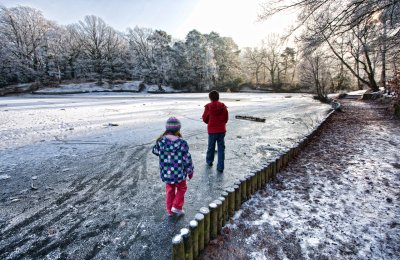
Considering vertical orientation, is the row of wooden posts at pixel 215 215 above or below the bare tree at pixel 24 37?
below

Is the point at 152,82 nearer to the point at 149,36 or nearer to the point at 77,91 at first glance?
the point at 149,36

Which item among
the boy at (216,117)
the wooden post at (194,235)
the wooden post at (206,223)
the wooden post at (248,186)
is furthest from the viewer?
the boy at (216,117)

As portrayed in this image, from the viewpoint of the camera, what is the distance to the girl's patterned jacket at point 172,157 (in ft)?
9.90

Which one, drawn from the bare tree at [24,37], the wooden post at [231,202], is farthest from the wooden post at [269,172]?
the bare tree at [24,37]

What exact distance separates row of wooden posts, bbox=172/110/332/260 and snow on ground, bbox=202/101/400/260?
14 centimetres

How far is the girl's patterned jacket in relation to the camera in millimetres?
3018

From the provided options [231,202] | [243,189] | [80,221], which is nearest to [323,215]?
[243,189]

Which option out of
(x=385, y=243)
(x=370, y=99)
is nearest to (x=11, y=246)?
(x=385, y=243)

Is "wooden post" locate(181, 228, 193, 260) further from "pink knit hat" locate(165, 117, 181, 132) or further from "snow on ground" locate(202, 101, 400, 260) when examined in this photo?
"pink knit hat" locate(165, 117, 181, 132)

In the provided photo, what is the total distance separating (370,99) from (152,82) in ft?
118

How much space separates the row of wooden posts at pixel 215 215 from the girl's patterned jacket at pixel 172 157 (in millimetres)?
623

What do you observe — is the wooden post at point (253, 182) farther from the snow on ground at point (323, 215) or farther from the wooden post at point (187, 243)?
the wooden post at point (187, 243)

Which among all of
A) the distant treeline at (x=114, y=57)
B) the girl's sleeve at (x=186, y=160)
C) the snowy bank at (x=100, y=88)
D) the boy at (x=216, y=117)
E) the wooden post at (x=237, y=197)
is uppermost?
the distant treeline at (x=114, y=57)

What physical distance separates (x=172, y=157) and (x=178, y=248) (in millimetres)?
1196
